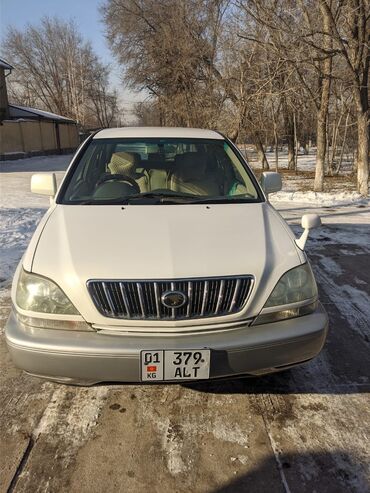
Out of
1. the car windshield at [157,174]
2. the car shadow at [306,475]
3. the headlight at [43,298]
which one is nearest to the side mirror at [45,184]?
the car windshield at [157,174]

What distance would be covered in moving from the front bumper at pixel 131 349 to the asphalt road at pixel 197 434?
39cm

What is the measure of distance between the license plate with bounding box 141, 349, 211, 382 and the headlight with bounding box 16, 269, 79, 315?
18.3 inches

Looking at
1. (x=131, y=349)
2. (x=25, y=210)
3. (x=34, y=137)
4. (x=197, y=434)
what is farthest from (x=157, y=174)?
(x=34, y=137)

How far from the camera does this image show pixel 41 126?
2828 cm

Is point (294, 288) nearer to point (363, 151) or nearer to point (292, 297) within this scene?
point (292, 297)

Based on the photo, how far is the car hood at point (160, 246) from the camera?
2.17 m

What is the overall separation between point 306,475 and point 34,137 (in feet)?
93.4

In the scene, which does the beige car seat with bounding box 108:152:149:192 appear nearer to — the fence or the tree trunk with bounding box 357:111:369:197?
the tree trunk with bounding box 357:111:369:197

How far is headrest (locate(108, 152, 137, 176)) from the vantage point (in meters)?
3.72

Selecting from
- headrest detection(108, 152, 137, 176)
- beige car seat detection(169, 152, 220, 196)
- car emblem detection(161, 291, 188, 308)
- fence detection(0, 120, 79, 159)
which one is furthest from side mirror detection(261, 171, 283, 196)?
fence detection(0, 120, 79, 159)

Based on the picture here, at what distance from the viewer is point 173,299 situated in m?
2.12

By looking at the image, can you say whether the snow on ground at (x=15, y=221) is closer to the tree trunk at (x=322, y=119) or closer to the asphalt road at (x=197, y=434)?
the asphalt road at (x=197, y=434)

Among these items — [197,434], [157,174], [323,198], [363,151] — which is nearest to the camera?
[197,434]

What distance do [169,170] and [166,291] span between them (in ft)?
5.85
